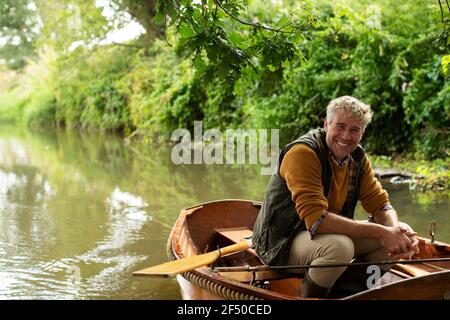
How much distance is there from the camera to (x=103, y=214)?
7250 mm

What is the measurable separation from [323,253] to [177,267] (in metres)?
0.89

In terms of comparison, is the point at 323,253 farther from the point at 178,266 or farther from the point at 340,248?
the point at 178,266

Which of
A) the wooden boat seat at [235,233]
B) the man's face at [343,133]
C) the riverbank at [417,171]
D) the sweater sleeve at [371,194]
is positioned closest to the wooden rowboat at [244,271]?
the wooden boat seat at [235,233]

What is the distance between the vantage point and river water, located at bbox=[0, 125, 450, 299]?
4.76 m

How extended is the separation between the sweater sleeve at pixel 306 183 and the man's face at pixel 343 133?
0.52 ft

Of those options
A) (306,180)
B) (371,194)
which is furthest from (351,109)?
(371,194)

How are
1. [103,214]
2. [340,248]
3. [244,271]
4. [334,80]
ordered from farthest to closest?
[334,80], [103,214], [244,271], [340,248]

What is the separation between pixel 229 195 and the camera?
826 cm

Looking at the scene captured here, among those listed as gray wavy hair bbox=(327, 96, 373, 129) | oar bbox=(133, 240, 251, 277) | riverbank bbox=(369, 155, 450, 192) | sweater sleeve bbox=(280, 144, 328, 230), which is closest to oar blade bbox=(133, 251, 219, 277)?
oar bbox=(133, 240, 251, 277)

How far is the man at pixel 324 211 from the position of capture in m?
3.19
